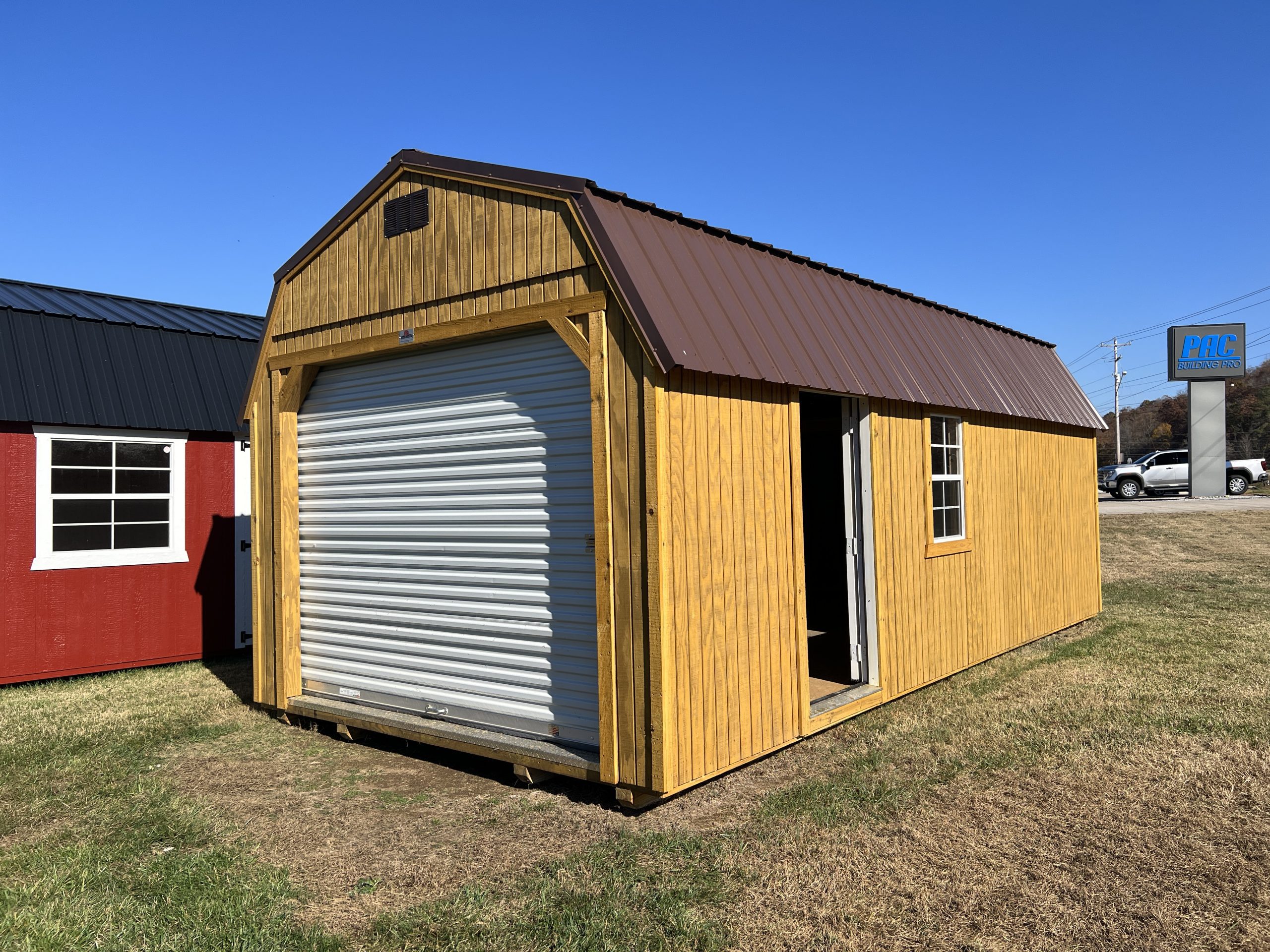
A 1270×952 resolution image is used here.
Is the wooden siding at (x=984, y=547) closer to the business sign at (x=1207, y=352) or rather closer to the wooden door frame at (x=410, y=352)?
the wooden door frame at (x=410, y=352)

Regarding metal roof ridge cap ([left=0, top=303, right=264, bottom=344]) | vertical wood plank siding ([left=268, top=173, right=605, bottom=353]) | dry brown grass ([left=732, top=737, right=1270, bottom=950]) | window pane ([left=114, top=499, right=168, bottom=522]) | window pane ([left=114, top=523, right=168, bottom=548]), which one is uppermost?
metal roof ridge cap ([left=0, top=303, right=264, bottom=344])

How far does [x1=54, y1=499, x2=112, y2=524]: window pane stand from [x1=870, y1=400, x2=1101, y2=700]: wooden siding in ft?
24.2

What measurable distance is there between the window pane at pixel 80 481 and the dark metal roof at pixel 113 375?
1.63 ft

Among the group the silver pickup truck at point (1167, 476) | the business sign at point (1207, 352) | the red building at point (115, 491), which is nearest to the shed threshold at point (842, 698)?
the red building at point (115, 491)

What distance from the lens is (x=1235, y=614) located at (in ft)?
35.5

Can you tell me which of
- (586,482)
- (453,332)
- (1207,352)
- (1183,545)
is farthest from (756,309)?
(1207,352)

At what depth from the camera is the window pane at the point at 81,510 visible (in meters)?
8.86

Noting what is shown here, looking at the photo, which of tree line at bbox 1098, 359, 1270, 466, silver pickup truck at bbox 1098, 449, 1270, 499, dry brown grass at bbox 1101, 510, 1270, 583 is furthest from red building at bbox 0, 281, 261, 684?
tree line at bbox 1098, 359, 1270, 466

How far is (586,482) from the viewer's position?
5332mm

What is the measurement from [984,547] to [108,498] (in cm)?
839

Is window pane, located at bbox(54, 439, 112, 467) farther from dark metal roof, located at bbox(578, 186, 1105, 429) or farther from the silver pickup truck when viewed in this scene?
the silver pickup truck

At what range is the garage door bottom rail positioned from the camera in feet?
17.1

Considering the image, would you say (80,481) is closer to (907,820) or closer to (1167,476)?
(907,820)

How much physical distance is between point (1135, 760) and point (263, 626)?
617cm
